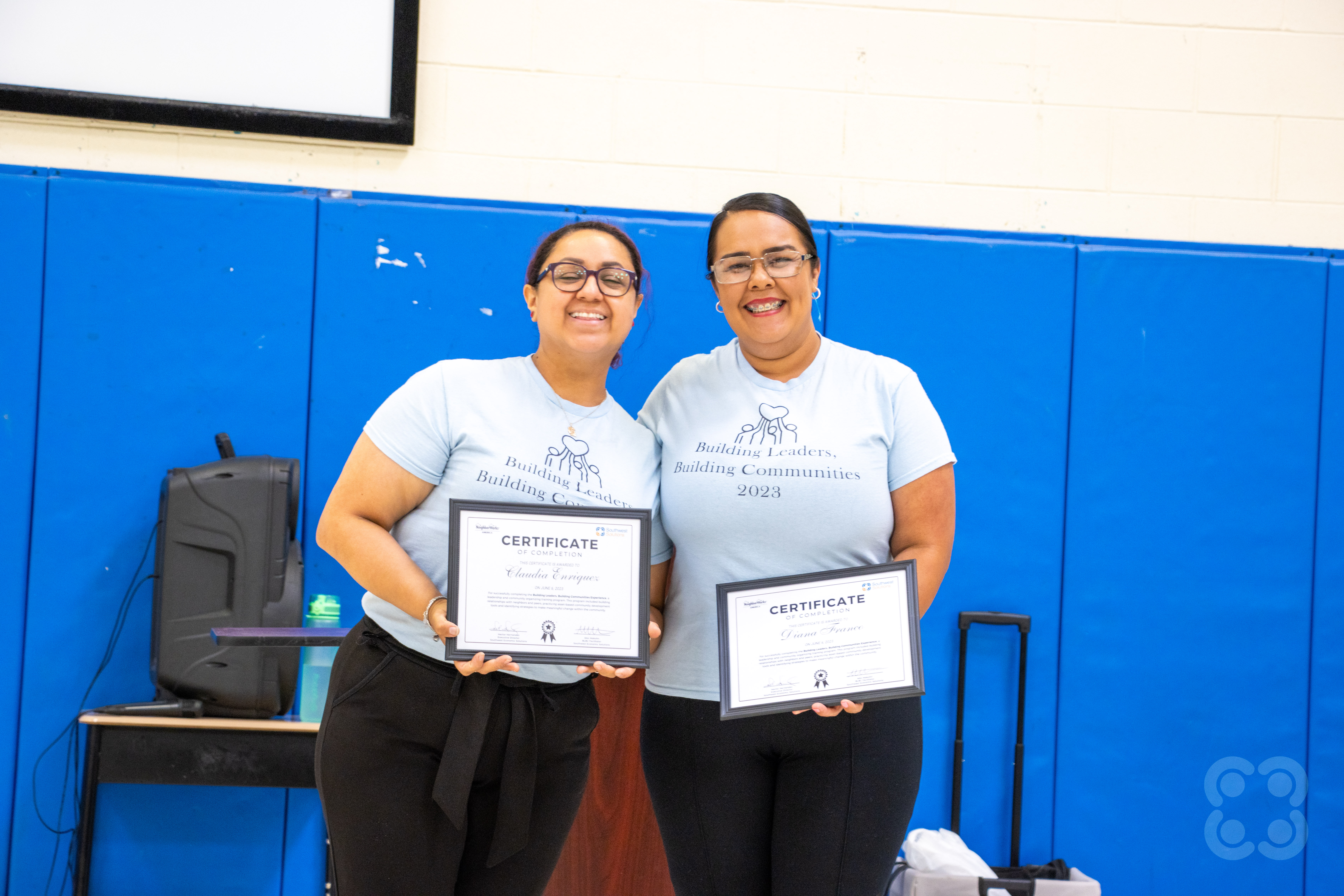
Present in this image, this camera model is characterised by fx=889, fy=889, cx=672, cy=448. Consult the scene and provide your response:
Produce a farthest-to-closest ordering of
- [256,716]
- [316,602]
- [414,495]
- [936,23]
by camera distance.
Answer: [936,23], [316,602], [256,716], [414,495]

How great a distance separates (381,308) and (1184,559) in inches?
89.8

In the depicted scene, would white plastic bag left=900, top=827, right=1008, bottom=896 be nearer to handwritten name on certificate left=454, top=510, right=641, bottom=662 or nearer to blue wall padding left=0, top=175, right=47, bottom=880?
handwritten name on certificate left=454, top=510, right=641, bottom=662

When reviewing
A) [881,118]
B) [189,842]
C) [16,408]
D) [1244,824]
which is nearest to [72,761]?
[189,842]

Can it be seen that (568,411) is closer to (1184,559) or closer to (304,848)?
(304,848)

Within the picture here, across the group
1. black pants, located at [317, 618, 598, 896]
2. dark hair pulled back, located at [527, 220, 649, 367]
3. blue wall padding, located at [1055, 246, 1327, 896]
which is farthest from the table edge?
blue wall padding, located at [1055, 246, 1327, 896]

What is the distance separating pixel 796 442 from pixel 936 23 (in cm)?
182

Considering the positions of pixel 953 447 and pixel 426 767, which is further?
pixel 953 447

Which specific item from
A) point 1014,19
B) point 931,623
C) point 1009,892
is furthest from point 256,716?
point 1014,19

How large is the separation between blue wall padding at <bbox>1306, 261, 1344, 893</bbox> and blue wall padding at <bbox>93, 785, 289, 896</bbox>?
2.72 metres

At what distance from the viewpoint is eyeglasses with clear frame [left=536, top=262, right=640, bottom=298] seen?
57.0 inches

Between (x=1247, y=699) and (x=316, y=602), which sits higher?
(x=316, y=602)

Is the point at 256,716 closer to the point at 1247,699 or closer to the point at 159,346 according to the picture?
the point at 159,346

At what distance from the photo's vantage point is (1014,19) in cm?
264

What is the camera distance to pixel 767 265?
58.6 inches
